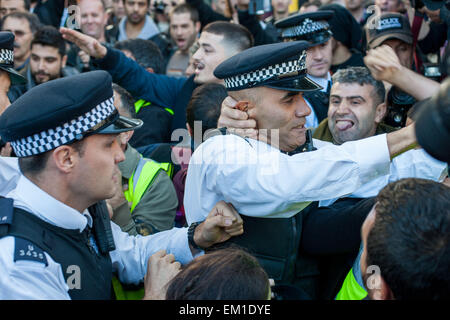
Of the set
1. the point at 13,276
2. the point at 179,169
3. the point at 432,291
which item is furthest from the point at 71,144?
the point at 179,169

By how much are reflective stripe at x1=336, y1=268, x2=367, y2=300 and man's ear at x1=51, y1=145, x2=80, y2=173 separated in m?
1.29

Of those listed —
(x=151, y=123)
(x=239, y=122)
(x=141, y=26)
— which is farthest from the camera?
(x=141, y=26)

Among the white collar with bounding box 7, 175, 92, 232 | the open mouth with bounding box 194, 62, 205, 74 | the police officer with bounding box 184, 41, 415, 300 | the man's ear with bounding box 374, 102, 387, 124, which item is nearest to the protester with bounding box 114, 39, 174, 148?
the open mouth with bounding box 194, 62, 205, 74

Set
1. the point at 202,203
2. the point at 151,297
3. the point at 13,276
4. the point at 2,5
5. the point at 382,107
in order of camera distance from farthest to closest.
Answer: the point at 2,5, the point at 382,107, the point at 202,203, the point at 151,297, the point at 13,276

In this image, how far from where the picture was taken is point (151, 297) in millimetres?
2123

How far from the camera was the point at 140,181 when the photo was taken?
357cm

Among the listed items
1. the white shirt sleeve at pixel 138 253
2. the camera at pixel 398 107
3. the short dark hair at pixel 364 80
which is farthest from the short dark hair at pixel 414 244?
the short dark hair at pixel 364 80

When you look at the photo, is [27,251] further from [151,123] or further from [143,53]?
[143,53]

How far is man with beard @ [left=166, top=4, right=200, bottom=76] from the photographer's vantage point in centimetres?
647

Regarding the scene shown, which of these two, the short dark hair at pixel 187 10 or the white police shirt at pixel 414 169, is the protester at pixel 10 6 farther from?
the white police shirt at pixel 414 169

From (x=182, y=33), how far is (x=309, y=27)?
1859 millimetres

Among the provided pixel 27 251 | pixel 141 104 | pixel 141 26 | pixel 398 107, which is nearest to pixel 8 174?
pixel 27 251

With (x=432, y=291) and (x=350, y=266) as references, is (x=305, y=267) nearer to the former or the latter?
(x=350, y=266)

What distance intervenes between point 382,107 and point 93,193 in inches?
94.8
